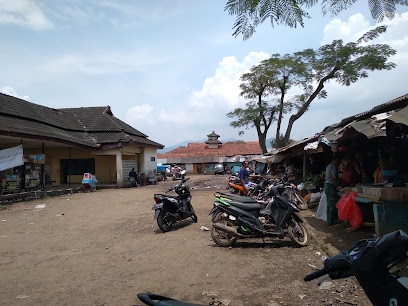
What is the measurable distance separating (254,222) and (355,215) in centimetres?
201

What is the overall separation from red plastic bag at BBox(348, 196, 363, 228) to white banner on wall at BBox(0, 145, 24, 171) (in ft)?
46.7

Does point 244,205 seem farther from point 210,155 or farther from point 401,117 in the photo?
point 210,155

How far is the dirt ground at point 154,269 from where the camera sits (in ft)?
11.4

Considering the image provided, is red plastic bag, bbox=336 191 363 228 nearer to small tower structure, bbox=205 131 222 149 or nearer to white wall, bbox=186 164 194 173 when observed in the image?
white wall, bbox=186 164 194 173

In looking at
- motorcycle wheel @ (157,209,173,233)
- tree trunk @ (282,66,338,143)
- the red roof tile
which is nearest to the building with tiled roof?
tree trunk @ (282,66,338,143)

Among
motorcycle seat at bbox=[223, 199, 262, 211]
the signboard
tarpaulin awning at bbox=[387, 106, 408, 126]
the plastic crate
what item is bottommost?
motorcycle seat at bbox=[223, 199, 262, 211]

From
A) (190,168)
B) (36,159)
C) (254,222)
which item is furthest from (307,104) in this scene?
(190,168)

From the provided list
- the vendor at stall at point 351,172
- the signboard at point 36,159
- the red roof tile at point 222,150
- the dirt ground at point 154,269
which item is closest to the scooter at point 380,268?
the dirt ground at point 154,269

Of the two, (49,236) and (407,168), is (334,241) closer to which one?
(407,168)

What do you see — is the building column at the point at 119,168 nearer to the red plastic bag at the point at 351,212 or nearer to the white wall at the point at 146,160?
the white wall at the point at 146,160

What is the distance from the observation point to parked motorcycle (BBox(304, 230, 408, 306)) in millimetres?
1439

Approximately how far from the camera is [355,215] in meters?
5.61

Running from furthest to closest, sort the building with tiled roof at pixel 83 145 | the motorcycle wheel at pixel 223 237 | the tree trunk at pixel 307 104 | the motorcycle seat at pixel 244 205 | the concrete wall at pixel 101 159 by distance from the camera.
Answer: the concrete wall at pixel 101 159 < the tree trunk at pixel 307 104 < the building with tiled roof at pixel 83 145 < the motorcycle seat at pixel 244 205 < the motorcycle wheel at pixel 223 237

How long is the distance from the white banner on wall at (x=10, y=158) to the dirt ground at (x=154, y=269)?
729 cm
